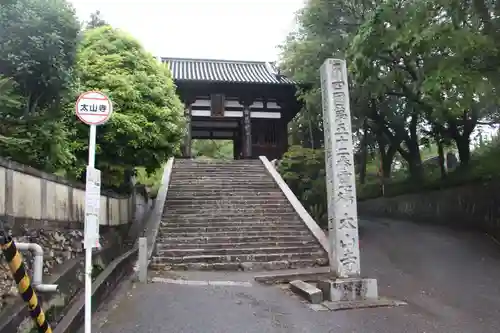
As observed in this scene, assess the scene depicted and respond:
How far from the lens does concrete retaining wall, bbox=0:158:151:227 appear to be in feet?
16.3

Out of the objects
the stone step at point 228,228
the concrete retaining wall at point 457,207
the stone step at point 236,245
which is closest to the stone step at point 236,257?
the stone step at point 236,245

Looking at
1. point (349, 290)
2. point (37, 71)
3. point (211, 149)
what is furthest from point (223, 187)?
point (211, 149)

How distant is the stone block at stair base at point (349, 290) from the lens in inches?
293

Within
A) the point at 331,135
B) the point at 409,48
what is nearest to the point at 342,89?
the point at 331,135

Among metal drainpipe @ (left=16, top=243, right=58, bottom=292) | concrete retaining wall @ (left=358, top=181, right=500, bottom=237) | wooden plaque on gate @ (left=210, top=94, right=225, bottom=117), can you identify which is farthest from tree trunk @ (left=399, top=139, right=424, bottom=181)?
metal drainpipe @ (left=16, top=243, right=58, bottom=292)

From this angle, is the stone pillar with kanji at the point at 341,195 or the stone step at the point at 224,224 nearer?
the stone pillar with kanji at the point at 341,195

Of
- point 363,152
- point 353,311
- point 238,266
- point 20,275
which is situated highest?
point 363,152

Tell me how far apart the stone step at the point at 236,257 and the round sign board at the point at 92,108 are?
706cm

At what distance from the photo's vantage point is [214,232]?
1284cm

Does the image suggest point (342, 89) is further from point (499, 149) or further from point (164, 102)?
point (499, 149)

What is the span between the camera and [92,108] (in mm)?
4609

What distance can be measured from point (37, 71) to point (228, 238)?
296 inches

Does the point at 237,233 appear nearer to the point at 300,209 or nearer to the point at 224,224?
the point at 224,224

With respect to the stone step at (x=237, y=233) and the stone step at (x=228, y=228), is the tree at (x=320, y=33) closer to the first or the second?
the stone step at (x=228, y=228)
